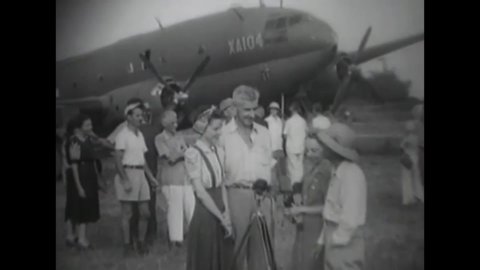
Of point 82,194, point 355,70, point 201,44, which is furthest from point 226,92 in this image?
point 82,194

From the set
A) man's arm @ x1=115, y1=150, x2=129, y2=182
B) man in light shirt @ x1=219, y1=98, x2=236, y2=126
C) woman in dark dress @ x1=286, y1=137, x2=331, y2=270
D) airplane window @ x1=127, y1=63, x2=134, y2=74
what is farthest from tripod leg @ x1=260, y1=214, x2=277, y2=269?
airplane window @ x1=127, y1=63, x2=134, y2=74

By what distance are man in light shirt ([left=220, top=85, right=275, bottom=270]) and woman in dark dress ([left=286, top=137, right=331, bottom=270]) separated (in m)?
0.16

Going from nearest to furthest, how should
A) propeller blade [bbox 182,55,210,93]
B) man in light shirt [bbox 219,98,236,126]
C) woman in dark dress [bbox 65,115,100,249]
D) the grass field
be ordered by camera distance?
the grass field < man in light shirt [bbox 219,98,236,126] < propeller blade [bbox 182,55,210,93] < woman in dark dress [bbox 65,115,100,249]

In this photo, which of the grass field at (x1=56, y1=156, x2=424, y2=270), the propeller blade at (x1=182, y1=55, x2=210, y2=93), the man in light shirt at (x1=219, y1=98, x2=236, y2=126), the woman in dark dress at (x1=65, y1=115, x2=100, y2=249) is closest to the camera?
the grass field at (x1=56, y1=156, x2=424, y2=270)

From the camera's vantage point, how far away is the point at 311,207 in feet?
14.4

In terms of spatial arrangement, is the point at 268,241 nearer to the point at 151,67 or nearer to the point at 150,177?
the point at 150,177

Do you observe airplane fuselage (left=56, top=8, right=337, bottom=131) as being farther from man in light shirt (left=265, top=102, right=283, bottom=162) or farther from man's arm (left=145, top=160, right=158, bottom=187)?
man's arm (left=145, top=160, right=158, bottom=187)

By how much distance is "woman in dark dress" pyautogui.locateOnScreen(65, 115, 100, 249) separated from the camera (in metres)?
4.68

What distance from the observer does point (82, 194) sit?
4707 millimetres

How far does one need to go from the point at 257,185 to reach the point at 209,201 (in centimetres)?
27

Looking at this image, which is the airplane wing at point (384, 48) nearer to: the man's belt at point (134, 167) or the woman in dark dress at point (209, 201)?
the woman in dark dress at point (209, 201)
